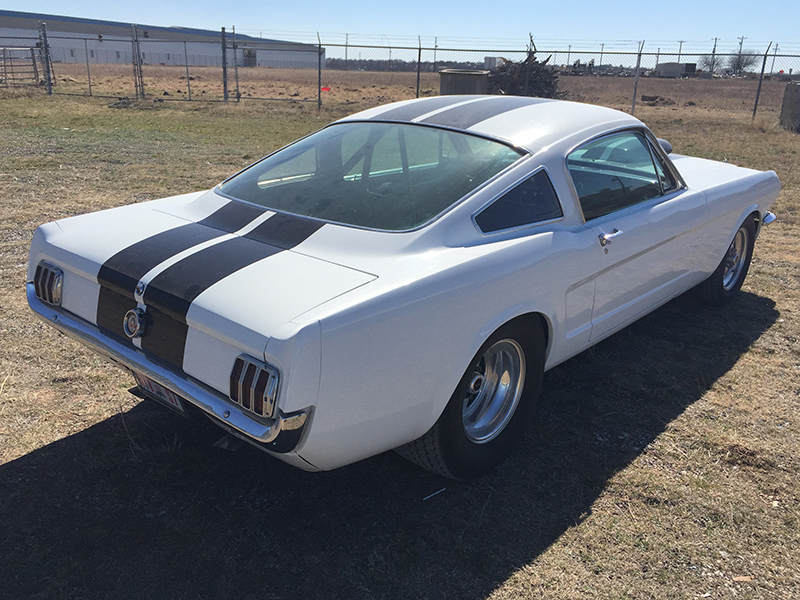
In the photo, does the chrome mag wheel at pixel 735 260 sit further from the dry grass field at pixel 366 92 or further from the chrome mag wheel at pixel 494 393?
the dry grass field at pixel 366 92

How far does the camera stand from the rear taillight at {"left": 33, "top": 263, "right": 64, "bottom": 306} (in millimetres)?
2662

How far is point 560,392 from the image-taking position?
3.55 m

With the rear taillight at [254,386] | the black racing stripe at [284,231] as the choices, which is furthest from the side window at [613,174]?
the rear taillight at [254,386]

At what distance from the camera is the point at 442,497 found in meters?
2.68

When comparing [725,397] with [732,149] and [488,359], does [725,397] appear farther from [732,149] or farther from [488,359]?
[732,149]

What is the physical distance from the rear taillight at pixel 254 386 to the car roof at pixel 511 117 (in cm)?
166

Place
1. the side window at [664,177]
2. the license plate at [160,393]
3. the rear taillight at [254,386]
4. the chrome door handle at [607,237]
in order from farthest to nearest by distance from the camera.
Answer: the side window at [664,177]
the chrome door handle at [607,237]
the license plate at [160,393]
the rear taillight at [254,386]

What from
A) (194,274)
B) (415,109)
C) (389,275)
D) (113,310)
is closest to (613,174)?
(415,109)

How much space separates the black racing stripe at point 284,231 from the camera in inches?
101

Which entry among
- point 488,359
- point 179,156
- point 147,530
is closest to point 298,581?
point 147,530

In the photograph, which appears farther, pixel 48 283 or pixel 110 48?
pixel 110 48

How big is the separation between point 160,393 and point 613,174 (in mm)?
2489

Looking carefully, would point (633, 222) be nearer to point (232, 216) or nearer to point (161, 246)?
point (232, 216)

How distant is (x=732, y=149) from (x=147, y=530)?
1231 cm
